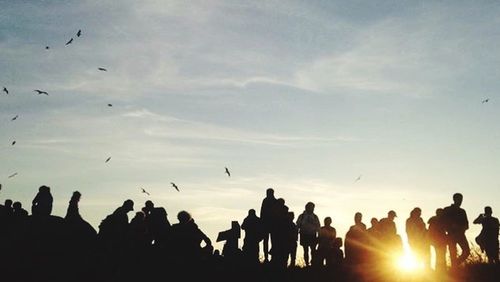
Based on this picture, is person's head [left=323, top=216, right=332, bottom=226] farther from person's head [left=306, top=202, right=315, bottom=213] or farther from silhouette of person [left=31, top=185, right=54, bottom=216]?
silhouette of person [left=31, top=185, right=54, bottom=216]

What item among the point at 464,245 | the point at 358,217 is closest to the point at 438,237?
the point at 464,245

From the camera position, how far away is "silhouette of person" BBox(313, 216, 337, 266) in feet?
50.3

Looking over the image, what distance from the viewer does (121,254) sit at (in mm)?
12664

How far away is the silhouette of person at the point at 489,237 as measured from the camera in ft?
46.2

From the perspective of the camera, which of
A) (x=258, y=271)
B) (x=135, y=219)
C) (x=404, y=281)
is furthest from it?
(x=258, y=271)

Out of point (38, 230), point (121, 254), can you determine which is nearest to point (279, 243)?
point (121, 254)

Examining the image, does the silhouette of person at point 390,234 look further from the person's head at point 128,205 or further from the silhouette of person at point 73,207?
the silhouette of person at point 73,207

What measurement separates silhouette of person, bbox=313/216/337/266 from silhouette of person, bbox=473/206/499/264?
406cm

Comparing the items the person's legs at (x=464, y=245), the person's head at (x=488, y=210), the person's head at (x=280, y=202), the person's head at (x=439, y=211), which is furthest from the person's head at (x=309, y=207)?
the person's head at (x=488, y=210)

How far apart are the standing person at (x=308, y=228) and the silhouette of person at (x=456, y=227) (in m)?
3.75

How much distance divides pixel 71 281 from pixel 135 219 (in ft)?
7.19

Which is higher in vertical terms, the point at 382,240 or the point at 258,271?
the point at 382,240

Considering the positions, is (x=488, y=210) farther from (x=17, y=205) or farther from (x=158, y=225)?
(x=17, y=205)

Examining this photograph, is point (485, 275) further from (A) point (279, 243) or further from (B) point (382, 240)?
(A) point (279, 243)
